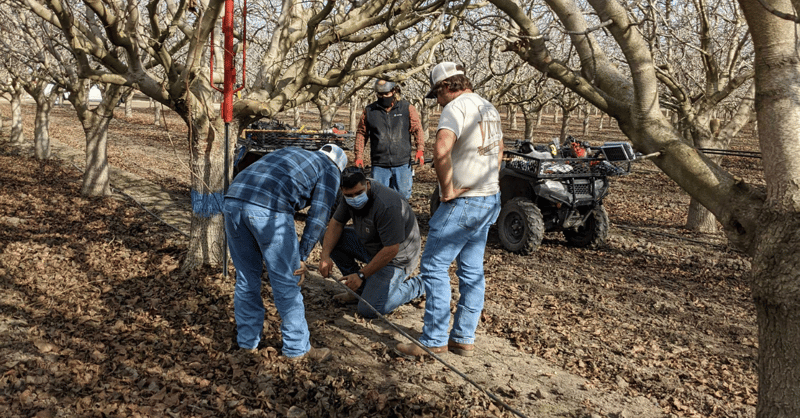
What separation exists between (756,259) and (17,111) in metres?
19.3

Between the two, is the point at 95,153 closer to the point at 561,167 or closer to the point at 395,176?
the point at 395,176

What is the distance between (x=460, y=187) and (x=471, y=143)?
289 mm

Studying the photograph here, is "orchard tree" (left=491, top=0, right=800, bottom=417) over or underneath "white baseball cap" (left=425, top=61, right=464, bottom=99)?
underneath

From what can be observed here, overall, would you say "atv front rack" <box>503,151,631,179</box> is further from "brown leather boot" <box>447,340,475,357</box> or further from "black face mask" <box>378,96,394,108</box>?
"brown leather boot" <box>447,340,475,357</box>

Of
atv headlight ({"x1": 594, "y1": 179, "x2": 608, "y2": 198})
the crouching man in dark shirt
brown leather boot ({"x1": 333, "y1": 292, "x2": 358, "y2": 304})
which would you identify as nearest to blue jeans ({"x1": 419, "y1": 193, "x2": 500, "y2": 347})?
the crouching man in dark shirt

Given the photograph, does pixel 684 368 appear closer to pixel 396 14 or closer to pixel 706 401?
pixel 706 401

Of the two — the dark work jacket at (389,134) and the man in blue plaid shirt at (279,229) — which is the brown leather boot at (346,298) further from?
the dark work jacket at (389,134)

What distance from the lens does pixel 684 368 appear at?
13.9 ft

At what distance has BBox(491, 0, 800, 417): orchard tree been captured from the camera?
2.36 metres

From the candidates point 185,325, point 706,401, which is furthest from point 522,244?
point 185,325

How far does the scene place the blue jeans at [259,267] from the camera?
374 cm

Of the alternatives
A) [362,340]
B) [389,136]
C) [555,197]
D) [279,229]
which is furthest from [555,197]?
[279,229]

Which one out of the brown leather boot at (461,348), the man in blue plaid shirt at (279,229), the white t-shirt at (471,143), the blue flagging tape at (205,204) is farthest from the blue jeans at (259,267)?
the blue flagging tape at (205,204)

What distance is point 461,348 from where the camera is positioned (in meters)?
4.12
